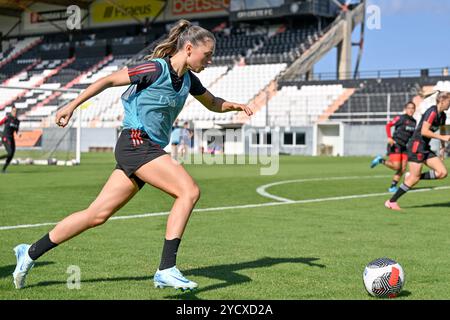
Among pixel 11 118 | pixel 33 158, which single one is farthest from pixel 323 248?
pixel 33 158

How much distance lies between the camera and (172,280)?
536 cm

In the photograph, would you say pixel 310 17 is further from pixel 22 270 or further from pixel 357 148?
pixel 22 270

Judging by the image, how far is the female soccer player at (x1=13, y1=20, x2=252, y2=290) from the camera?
18.2 ft

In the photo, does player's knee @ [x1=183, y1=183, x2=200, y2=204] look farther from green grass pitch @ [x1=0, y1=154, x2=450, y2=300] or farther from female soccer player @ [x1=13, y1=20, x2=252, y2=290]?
green grass pitch @ [x1=0, y1=154, x2=450, y2=300]

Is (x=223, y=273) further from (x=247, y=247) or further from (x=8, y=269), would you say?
(x=8, y=269)

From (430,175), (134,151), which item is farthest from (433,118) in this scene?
(134,151)

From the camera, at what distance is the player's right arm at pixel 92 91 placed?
527cm

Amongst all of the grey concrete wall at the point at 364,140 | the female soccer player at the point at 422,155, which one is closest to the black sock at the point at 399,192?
the female soccer player at the point at 422,155

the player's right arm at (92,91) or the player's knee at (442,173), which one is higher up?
the player's right arm at (92,91)

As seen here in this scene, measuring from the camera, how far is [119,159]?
5.61 meters

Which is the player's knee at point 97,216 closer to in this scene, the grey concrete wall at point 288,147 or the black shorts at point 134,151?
the black shorts at point 134,151

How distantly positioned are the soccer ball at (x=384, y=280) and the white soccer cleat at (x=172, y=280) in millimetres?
1305

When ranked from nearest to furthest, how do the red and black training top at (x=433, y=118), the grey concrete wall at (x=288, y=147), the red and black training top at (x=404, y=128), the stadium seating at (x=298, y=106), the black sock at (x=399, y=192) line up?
the red and black training top at (x=433, y=118), the black sock at (x=399, y=192), the red and black training top at (x=404, y=128), the grey concrete wall at (x=288, y=147), the stadium seating at (x=298, y=106)
